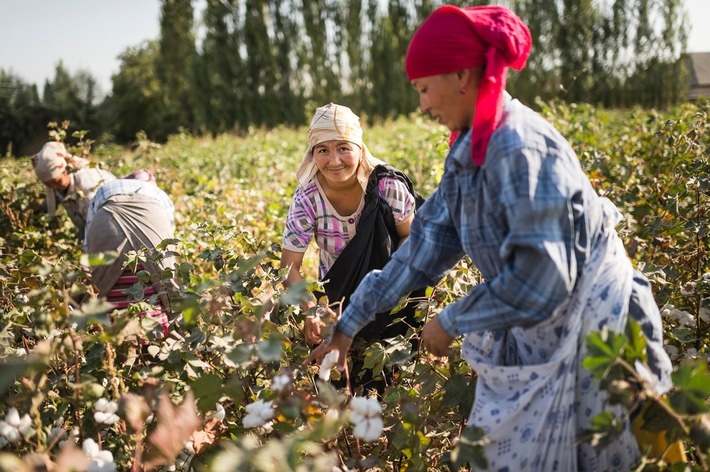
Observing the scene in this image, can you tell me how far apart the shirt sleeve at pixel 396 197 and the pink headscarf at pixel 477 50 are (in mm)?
1222

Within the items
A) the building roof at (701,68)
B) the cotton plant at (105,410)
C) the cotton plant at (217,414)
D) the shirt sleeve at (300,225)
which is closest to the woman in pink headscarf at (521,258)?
the cotton plant at (217,414)

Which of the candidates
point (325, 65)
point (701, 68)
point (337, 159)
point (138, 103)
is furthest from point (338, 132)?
point (701, 68)

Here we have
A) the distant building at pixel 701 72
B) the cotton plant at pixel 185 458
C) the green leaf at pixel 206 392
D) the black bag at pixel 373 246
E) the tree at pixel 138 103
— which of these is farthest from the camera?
the distant building at pixel 701 72

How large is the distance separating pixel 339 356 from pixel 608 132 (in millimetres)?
7011

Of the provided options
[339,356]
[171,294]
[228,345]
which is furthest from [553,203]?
[171,294]

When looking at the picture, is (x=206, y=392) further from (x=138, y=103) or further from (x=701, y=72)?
(x=701, y=72)

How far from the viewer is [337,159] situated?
2.60 metres

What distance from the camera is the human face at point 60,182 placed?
4090mm

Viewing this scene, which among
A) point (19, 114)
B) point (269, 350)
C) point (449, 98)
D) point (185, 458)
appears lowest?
point (185, 458)

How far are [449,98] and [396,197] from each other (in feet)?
3.98

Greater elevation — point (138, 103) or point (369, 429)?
point (138, 103)

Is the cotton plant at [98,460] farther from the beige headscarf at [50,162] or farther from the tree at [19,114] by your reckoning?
the tree at [19,114]

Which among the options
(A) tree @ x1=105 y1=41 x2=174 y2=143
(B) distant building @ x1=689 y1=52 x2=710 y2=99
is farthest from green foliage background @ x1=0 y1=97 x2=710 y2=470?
(B) distant building @ x1=689 y1=52 x2=710 y2=99

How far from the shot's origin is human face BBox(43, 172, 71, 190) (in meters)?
4.09
